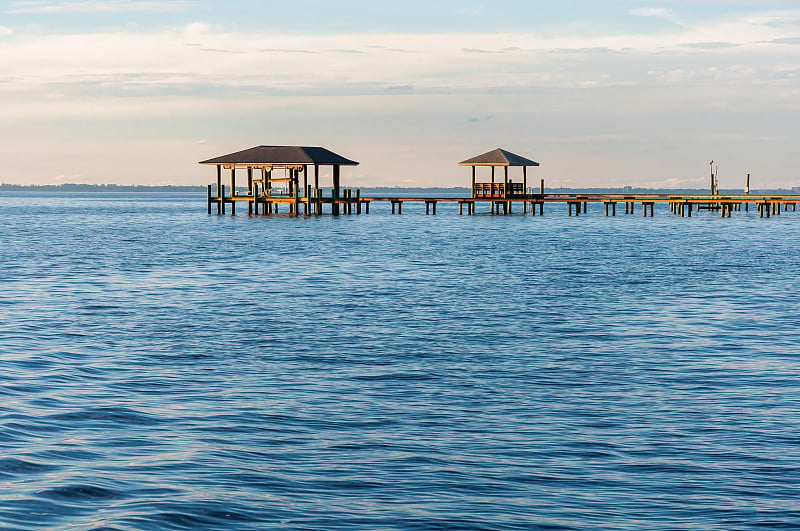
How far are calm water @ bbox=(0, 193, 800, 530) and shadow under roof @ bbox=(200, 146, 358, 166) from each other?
40371mm

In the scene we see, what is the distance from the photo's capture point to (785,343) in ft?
58.4

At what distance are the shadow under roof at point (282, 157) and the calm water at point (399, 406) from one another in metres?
40.4

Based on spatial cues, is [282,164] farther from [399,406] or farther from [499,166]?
[399,406]

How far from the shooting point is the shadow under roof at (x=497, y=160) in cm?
7275

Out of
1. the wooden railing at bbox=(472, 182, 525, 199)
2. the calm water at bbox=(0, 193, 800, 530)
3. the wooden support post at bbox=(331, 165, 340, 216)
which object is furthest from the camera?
the wooden railing at bbox=(472, 182, 525, 199)

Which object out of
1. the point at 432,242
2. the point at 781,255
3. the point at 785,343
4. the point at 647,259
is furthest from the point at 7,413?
the point at 432,242

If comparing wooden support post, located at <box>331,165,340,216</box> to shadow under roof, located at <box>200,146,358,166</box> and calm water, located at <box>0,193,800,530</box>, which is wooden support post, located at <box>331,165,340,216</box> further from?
calm water, located at <box>0,193,800,530</box>

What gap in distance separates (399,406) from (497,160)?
61.5 m

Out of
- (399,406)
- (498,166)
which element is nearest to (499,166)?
(498,166)

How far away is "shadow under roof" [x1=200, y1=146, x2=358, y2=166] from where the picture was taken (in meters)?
68.6

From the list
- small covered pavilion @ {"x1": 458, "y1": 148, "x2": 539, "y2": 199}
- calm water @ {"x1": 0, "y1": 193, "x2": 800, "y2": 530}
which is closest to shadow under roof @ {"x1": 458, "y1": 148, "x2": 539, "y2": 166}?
small covered pavilion @ {"x1": 458, "y1": 148, "x2": 539, "y2": 199}

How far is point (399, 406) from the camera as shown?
Result: 40.8 ft

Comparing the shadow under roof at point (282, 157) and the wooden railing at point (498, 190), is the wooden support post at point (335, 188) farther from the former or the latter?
the wooden railing at point (498, 190)

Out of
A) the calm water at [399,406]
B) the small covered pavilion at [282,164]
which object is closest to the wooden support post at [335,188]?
the small covered pavilion at [282,164]
